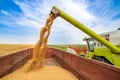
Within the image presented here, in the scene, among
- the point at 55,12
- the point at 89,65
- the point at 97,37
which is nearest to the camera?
the point at 89,65

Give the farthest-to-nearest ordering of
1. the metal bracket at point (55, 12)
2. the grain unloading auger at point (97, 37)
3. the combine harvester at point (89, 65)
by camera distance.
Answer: the metal bracket at point (55, 12) < the grain unloading auger at point (97, 37) < the combine harvester at point (89, 65)

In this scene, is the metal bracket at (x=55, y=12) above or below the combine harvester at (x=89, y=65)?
above

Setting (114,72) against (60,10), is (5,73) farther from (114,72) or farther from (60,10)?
(114,72)

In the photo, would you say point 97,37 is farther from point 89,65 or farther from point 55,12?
point 89,65

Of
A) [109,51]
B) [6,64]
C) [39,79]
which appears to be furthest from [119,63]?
[6,64]

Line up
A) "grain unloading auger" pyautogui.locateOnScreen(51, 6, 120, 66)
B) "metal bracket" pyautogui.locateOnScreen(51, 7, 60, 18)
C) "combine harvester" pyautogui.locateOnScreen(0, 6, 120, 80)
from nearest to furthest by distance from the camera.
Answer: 1. "combine harvester" pyautogui.locateOnScreen(0, 6, 120, 80)
2. "grain unloading auger" pyautogui.locateOnScreen(51, 6, 120, 66)
3. "metal bracket" pyautogui.locateOnScreen(51, 7, 60, 18)

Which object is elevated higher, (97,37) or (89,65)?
(97,37)

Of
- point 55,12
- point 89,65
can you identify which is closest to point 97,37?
point 55,12

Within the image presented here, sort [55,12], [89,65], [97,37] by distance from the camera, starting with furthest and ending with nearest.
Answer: [55,12] < [97,37] < [89,65]

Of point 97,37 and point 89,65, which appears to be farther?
point 97,37

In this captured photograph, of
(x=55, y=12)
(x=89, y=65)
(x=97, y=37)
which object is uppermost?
(x=55, y=12)

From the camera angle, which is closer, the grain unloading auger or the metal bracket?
the grain unloading auger

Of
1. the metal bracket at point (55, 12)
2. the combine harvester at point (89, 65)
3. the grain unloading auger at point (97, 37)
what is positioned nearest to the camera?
the combine harvester at point (89, 65)

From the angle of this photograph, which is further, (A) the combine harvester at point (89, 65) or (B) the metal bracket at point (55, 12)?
(B) the metal bracket at point (55, 12)
